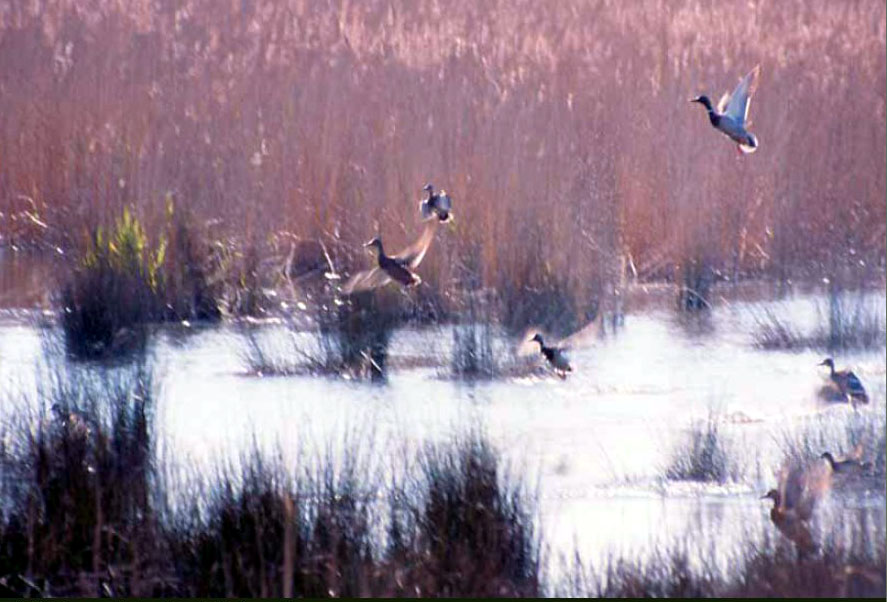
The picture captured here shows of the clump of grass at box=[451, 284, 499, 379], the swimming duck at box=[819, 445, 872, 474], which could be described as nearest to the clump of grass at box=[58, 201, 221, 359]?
the clump of grass at box=[451, 284, 499, 379]

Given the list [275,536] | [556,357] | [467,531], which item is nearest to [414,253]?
[556,357]

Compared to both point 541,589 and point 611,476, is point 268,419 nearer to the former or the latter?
point 611,476

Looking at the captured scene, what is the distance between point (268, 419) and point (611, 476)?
1.39 meters

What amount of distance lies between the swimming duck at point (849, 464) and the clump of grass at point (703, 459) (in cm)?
46

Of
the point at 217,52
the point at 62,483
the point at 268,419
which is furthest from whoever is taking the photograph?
the point at 217,52

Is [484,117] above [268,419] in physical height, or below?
above

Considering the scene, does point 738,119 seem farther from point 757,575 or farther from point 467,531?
point 757,575

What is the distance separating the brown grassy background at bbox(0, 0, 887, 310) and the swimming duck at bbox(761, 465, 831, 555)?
12.7 ft

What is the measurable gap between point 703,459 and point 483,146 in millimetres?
4127

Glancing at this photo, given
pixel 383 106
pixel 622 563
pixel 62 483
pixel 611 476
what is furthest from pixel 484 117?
pixel 622 563

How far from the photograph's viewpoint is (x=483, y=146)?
10227 mm

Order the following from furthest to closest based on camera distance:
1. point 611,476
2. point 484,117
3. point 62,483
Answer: point 484,117 → point 611,476 → point 62,483

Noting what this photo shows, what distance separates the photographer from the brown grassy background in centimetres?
991

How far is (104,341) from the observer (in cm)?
856
